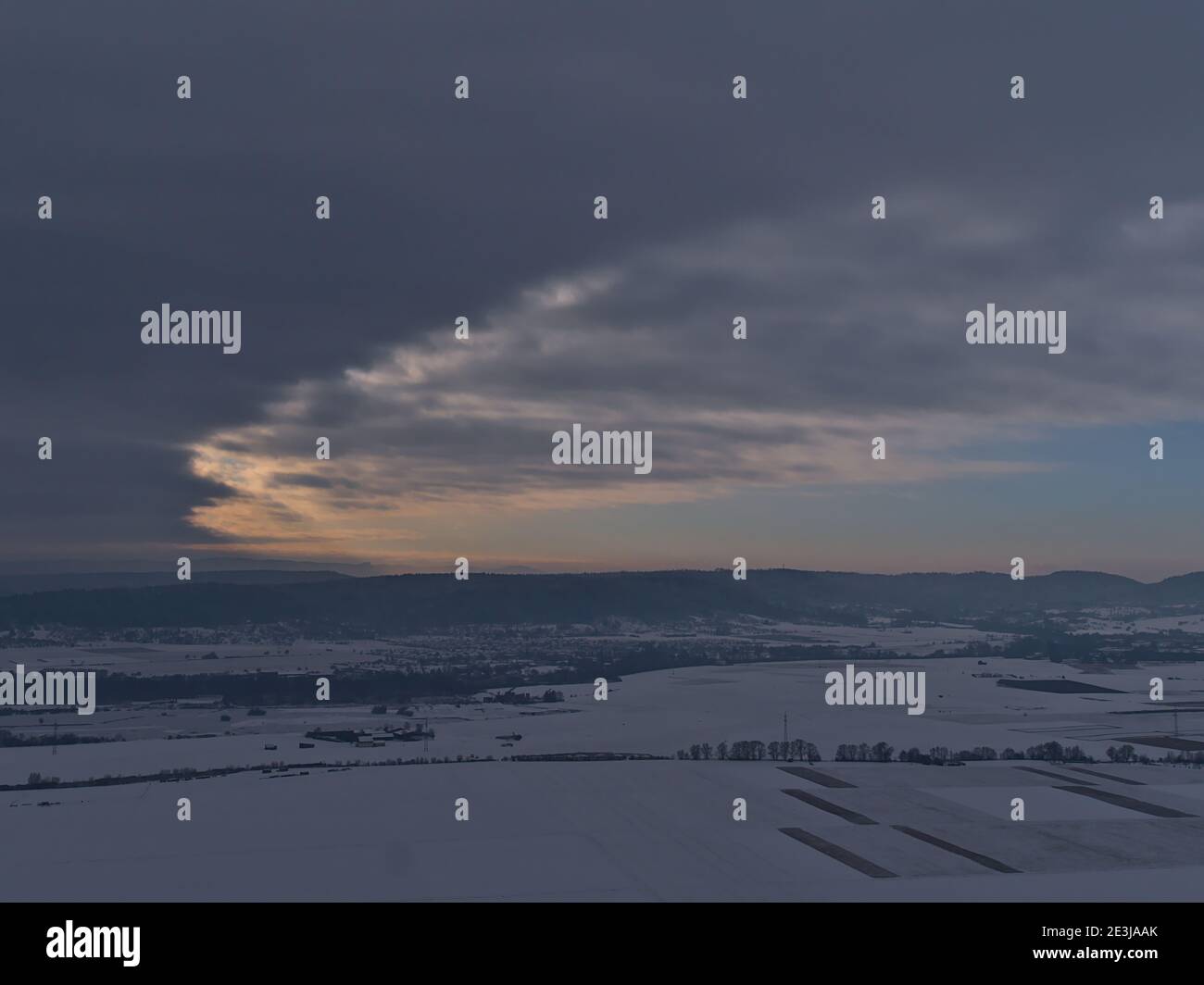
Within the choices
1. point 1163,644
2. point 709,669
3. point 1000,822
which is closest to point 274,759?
point 1000,822
